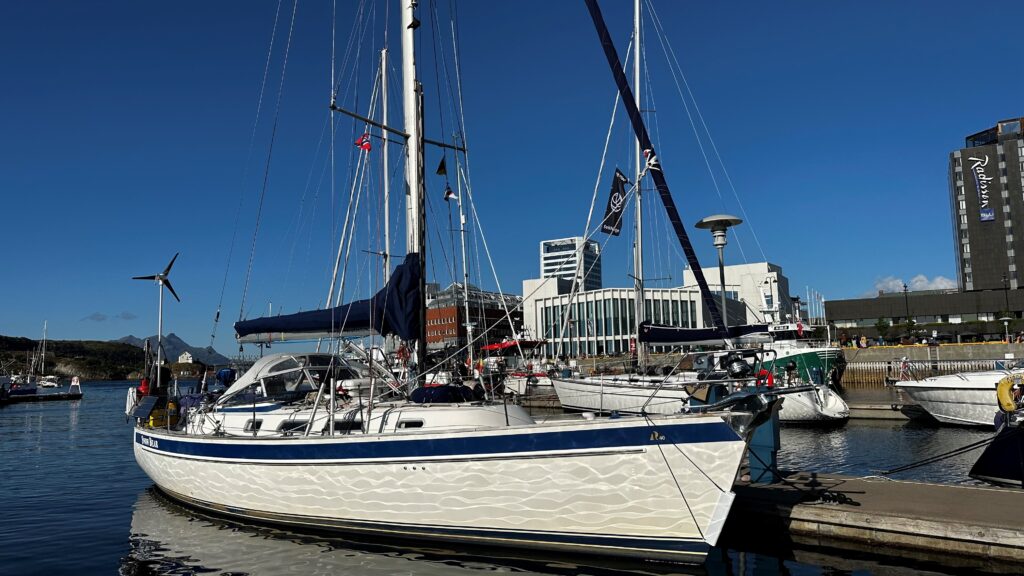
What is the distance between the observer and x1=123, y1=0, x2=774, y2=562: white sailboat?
8.75 m

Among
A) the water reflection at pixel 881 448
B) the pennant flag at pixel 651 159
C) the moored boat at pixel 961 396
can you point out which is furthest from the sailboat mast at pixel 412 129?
the moored boat at pixel 961 396

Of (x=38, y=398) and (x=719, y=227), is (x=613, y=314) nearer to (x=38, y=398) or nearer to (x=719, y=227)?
(x=38, y=398)

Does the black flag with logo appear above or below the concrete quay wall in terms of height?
above

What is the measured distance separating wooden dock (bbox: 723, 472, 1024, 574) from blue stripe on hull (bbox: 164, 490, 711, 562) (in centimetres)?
213

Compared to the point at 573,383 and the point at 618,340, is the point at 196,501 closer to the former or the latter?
the point at 573,383

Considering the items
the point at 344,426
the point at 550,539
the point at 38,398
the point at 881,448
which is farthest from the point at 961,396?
the point at 38,398

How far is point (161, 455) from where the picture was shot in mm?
13844

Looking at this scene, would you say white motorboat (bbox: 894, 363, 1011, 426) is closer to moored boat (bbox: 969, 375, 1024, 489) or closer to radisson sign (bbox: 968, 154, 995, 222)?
moored boat (bbox: 969, 375, 1024, 489)

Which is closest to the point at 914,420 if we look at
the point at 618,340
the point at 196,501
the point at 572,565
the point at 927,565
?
the point at 927,565

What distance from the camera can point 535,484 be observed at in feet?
30.1

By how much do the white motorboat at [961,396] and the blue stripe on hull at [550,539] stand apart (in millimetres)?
17065

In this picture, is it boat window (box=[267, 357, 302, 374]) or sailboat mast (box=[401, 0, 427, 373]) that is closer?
sailboat mast (box=[401, 0, 427, 373])

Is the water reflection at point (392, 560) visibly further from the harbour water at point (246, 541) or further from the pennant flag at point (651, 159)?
the pennant flag at point (651, 159)

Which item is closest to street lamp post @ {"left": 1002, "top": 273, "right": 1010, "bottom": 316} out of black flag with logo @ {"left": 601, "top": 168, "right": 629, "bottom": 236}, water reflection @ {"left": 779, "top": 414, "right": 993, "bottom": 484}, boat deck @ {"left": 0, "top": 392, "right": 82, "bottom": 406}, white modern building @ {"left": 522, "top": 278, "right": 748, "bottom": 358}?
white modern building @ {"left": 522, "top": 278, "right": 748, "bottom": 358}
